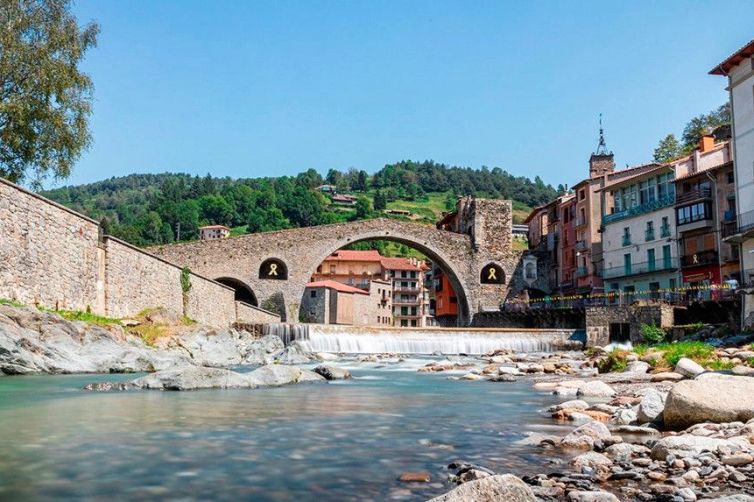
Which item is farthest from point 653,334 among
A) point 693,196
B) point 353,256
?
point 353,256

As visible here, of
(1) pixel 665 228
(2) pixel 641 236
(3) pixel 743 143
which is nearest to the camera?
(3) pixel 743 143

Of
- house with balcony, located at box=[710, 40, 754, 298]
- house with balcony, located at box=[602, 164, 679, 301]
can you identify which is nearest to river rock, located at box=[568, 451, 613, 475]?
house with balcony, located at box=[710, 40, 754, 298]

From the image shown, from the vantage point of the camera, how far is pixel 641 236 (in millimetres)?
40000

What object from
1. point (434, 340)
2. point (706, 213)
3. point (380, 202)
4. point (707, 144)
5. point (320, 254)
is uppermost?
point (380, 202)

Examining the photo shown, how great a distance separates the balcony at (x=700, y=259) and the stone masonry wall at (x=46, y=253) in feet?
97.6

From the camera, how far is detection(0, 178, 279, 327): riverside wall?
1484cm

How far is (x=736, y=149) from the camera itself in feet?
94.4

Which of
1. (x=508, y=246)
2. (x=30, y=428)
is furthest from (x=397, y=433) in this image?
(x=508, y=246)

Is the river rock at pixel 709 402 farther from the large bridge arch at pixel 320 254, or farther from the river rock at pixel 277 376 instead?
the large bridge arch at pixel 320 254

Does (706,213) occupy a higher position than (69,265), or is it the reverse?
(706,213)

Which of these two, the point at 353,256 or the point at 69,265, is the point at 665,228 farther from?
the point at 353,256

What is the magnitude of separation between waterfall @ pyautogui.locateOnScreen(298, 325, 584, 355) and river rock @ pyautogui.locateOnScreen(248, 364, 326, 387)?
16154 millimetres

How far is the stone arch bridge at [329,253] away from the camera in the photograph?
4103cm

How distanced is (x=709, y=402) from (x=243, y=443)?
4639 millimetres
